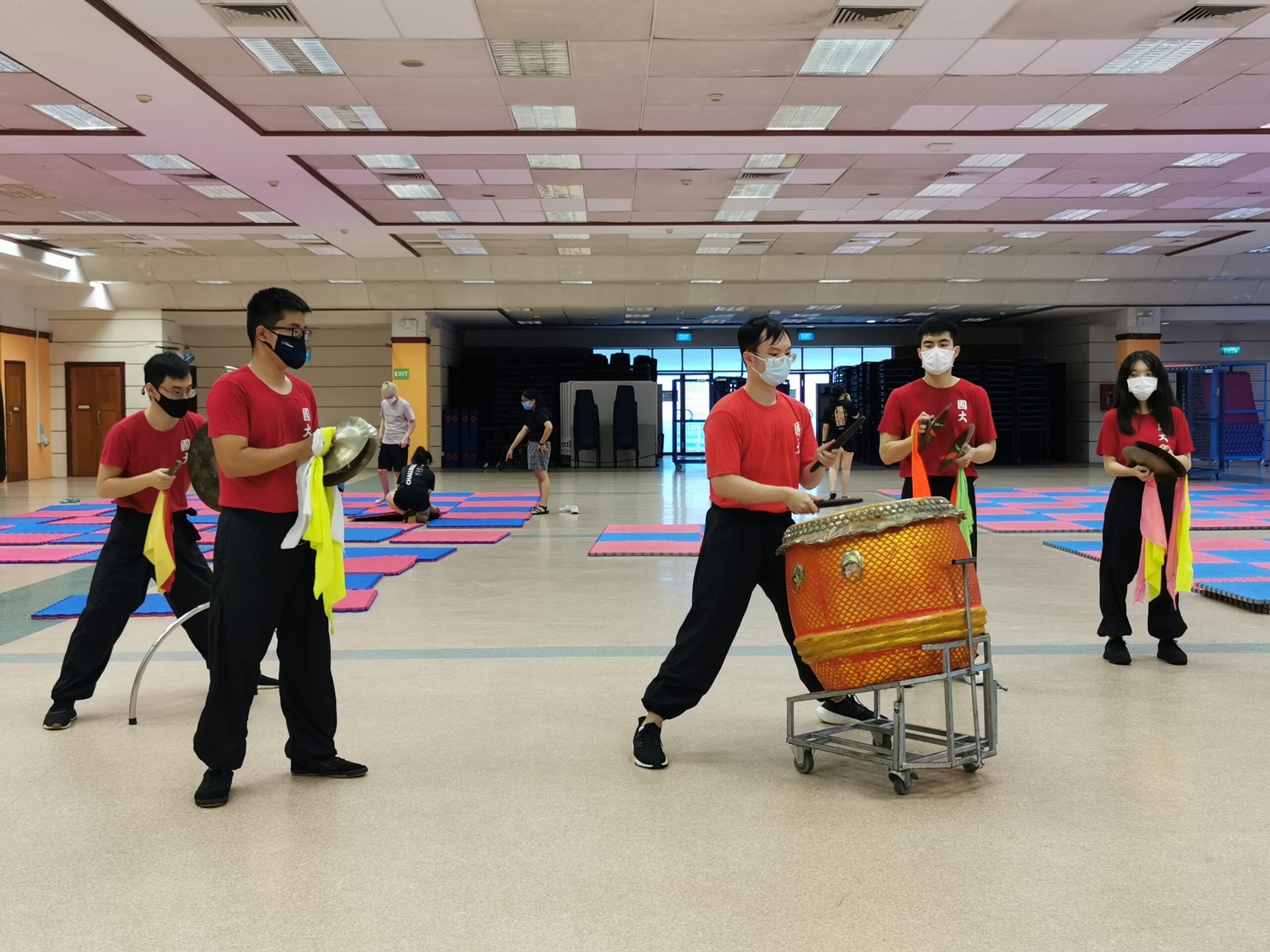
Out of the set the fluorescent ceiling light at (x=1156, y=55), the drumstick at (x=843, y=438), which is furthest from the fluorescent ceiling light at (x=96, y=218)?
the drumstick at (x=843, y=438)

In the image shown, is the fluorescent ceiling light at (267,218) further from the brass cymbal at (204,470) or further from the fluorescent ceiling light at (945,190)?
the brass cymbal at (204,470)

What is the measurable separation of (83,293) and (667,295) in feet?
40.7

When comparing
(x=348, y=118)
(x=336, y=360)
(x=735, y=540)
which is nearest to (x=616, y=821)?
(x=735, y=540)

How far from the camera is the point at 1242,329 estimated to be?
27047 millimetres

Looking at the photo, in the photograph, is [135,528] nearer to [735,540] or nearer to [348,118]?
[735,540]

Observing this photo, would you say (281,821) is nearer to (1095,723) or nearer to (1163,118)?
(1095,723)

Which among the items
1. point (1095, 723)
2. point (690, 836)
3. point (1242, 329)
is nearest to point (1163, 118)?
point (1095, 723)

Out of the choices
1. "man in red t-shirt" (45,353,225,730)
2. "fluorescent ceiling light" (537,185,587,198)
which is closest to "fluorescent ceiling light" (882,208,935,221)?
"fluorescent ceiling light" (537,185,587,198)

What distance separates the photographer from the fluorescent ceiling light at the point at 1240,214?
15930mm

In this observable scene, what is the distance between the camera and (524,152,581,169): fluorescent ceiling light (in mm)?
12133

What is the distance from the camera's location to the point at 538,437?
13.0 m

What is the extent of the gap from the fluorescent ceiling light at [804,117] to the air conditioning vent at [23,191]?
982 cm

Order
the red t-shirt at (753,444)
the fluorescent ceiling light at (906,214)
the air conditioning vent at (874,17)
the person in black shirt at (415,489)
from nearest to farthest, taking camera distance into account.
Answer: the red t-shirt at (753,444)
the air conditioning vent at (874,17)
the person in black shirt at (415,489)
the fluorescent ceiling light at (906,214)

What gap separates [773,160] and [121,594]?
990cm
